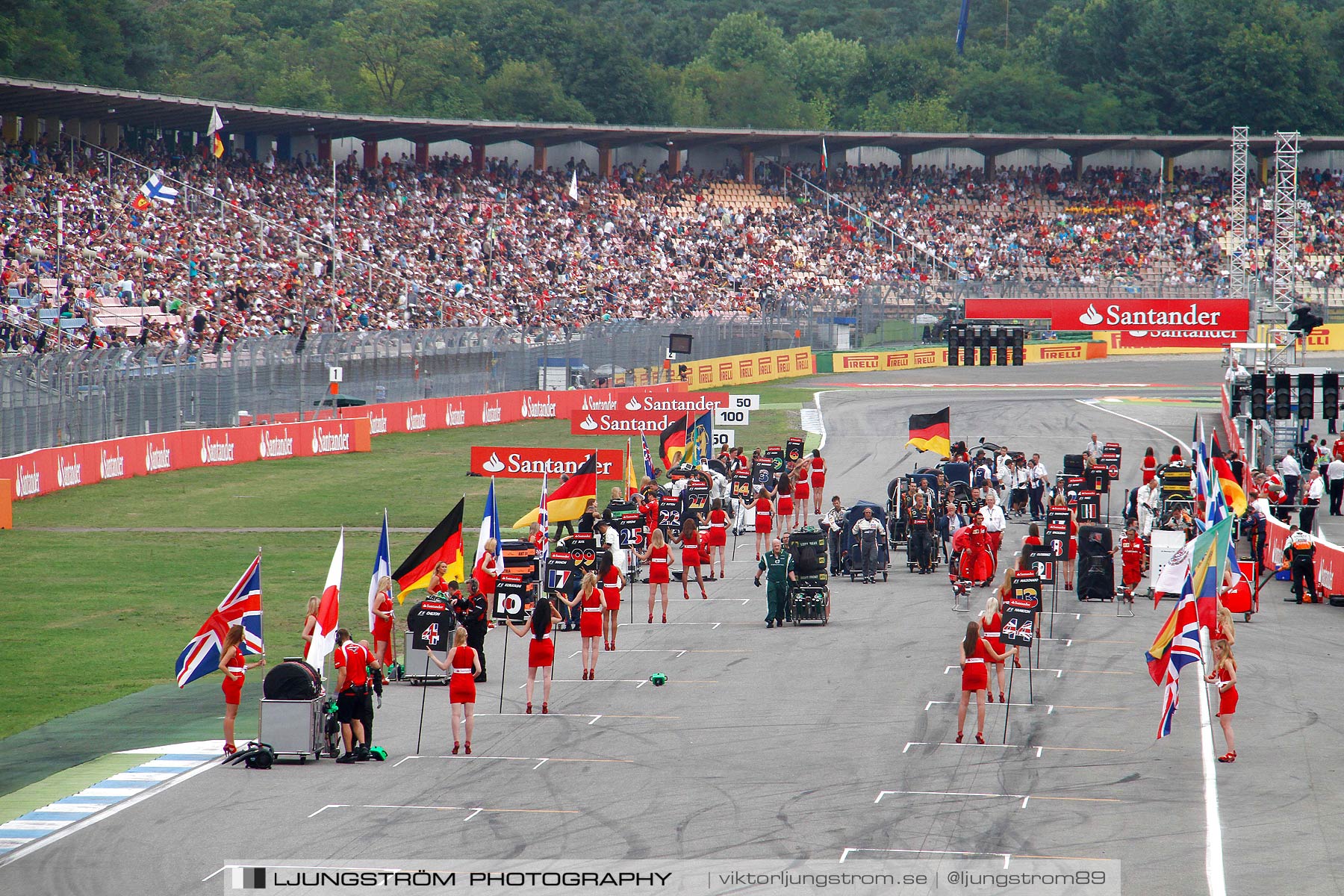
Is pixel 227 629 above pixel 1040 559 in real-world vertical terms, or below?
above

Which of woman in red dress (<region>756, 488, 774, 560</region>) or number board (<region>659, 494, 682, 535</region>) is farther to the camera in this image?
woman in red dress (<region>756, 488, 774, 560</region>)

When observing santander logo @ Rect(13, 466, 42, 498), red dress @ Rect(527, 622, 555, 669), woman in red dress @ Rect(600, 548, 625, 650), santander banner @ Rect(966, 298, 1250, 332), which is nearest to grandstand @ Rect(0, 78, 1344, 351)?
santander logo @ Rect(13, 466, 42, 498)

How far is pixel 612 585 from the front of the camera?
21.6 m

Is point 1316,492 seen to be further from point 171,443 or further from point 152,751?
point 171,443

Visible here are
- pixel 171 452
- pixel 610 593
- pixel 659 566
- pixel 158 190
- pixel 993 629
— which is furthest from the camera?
pixel 158 190

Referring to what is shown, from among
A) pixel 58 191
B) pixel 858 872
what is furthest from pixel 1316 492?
pixel 58 191

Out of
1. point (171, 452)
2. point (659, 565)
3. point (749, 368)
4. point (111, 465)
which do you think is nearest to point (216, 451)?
point (171, 452)

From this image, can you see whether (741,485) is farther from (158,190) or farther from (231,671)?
(158,190)

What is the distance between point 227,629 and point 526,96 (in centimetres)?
9029

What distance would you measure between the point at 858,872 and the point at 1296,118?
110m

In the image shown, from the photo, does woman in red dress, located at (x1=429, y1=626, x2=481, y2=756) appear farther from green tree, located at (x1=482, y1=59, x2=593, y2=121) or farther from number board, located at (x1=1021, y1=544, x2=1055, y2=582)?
green tree, located at (x1=482, y1=59, x2=593, y2=121)

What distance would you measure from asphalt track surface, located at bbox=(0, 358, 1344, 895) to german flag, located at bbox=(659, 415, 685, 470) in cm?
961

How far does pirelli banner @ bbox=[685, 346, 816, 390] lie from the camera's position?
6224 cm

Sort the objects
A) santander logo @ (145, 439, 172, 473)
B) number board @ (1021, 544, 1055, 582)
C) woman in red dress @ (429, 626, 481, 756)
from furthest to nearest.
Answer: santander logo @ (145, 439, 172, 473) < number board @ (1021, 544, 1055, 582) < woman in red dress @ (429, 626, 481, 756)
